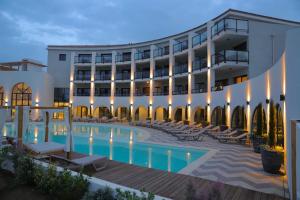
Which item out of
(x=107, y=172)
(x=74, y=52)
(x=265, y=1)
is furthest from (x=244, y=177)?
(x=265, y=1)

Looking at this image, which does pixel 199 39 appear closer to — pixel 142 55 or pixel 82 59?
pixel 142 55

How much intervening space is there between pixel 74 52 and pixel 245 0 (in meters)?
144

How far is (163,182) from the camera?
6.21 m

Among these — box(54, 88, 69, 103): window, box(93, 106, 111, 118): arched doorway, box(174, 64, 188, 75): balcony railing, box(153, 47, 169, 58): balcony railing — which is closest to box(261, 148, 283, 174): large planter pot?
box(174, 64, 188, 75): balcony railing

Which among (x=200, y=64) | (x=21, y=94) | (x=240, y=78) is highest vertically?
(x=200, y=64)

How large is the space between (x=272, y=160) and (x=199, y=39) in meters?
18.8

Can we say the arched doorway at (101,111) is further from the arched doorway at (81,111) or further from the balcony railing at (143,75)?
the balcony railing at (143,75)

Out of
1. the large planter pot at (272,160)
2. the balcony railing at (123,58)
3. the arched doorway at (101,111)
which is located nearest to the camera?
the large planter pot at (272,160)

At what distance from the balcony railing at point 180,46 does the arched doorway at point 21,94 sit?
22.9 m

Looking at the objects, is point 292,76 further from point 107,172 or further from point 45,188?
point 45,188

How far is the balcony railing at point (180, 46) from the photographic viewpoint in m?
26.4

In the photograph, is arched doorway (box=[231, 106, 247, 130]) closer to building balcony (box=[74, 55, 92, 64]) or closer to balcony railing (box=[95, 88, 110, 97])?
balcony railing (box=[95, 88, 110, 97])

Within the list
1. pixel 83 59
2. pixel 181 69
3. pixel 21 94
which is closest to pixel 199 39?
pixel 181 69

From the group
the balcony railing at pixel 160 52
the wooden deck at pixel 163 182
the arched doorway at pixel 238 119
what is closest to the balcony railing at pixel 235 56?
the arched doorway at pixel 238 119
